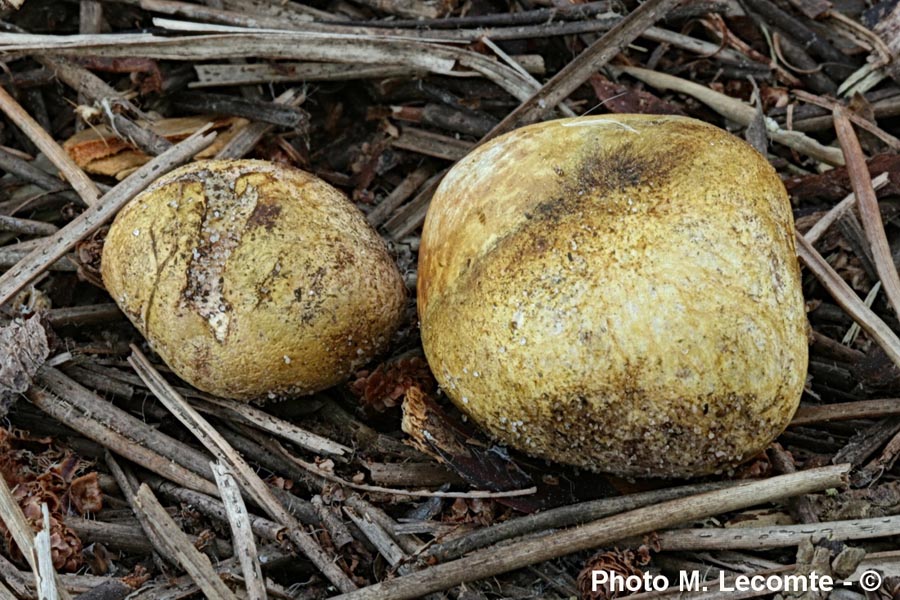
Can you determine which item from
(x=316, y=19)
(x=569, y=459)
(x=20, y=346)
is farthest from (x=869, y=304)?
(x=20, y=346)

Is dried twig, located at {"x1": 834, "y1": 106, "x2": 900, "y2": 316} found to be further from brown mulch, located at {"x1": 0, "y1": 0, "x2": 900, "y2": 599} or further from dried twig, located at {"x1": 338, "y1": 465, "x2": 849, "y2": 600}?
dried twig, located at {"x1": 338, "y1": 465, "x2": 849, "y2": 600}

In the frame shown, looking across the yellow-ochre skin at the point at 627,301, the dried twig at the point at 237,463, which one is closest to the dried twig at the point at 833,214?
the yellow-ochre skin at the point at 627,301

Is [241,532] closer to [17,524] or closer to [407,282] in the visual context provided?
[17,524]

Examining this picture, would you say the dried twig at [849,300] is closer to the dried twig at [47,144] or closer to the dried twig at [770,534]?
the dried twig at [770,534]

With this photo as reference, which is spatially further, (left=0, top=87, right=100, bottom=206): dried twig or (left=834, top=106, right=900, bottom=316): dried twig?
(left=0, top=87, right=100, bottom=206): dried twig

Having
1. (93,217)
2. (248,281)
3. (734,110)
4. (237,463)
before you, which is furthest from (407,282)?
(734,110)

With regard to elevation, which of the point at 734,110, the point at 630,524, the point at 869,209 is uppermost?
the point at 734,110

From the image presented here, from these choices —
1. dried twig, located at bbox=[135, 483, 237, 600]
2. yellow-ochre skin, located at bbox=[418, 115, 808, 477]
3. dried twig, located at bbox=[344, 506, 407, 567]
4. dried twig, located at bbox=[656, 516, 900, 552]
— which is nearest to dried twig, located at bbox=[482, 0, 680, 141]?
yellow-ochre skin, located at bbox=[418, 115, 808, 477]
